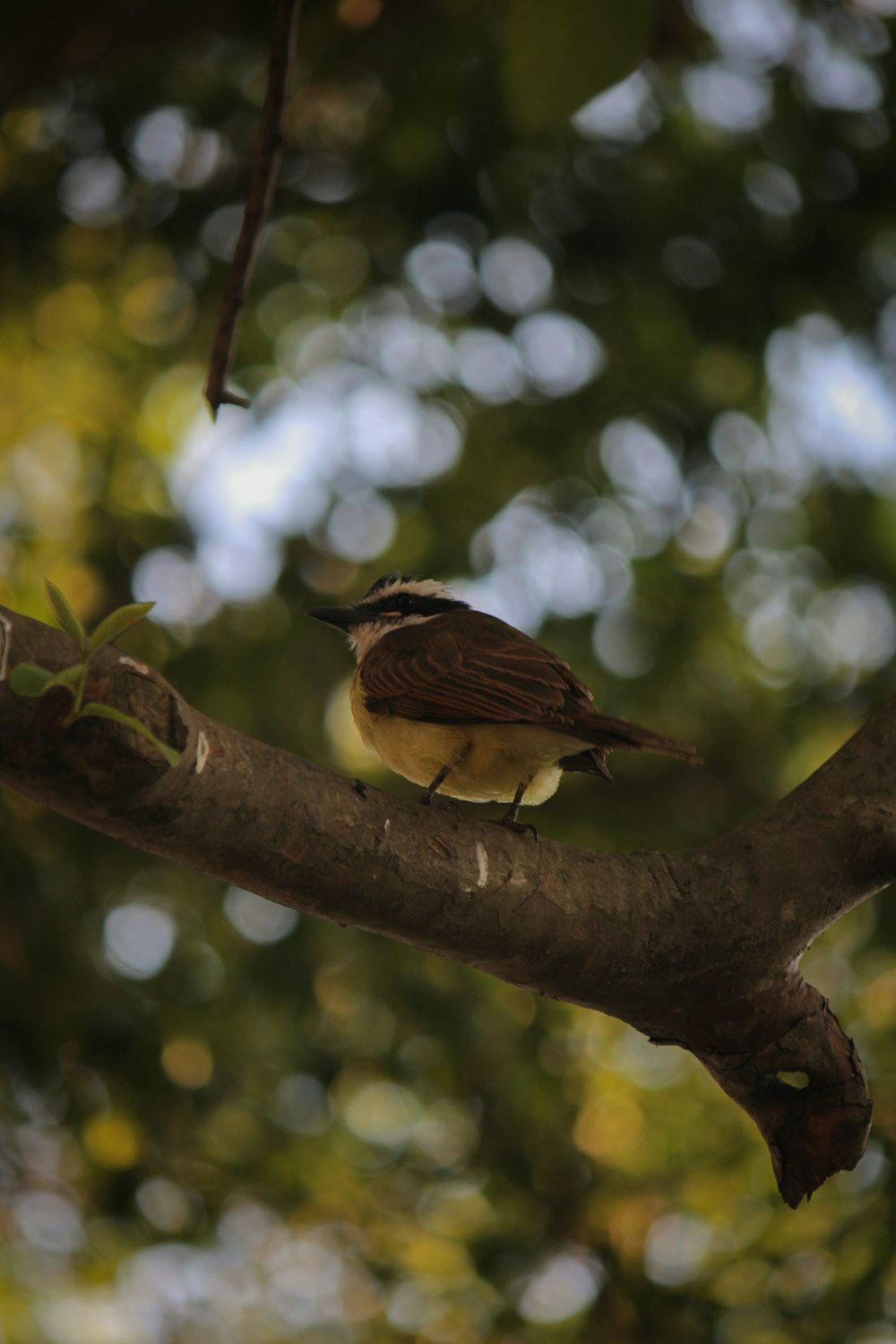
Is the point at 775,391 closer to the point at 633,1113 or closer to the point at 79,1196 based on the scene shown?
the point at 633,1113

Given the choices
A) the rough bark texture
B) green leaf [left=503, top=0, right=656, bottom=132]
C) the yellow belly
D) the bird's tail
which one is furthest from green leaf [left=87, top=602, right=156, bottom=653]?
the yellow belly

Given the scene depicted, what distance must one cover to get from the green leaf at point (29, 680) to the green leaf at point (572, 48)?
0.99 metres

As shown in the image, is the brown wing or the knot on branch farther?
the brown wing

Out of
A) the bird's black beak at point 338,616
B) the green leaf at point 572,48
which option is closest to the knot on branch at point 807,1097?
the green leaf at point 572,48

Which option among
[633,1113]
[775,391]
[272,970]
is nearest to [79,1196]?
[272,970]

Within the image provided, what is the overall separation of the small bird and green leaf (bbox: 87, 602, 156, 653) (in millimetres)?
1849

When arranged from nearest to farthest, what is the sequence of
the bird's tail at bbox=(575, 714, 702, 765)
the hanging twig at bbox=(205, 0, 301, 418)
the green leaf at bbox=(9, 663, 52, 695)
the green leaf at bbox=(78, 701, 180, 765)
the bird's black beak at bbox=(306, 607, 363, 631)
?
the green leaf at bbox=(9, 663, 52, 695), the green leaf at bbox=(78, 701, 180, 765), the hanging twig at bbox=(205, 0, 301, 418), the bird's tail at bbox=(575, 714, 702, 765), the bird's black beak at bbox=(306, 607, 363, 631)

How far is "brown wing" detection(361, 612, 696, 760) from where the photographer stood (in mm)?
3699

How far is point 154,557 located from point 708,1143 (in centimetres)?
419

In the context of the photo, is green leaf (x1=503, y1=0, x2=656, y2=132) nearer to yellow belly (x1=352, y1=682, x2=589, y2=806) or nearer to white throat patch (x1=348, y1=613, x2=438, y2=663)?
yellow belly (x1=352, y1=682, x2=589, y2=806)

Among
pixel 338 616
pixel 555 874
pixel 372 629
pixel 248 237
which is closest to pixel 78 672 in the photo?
pixel 248 237

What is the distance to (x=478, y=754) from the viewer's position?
158 inches

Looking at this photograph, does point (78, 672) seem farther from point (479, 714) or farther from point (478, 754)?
point (478, 754)

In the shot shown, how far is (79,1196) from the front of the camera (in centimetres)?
620
